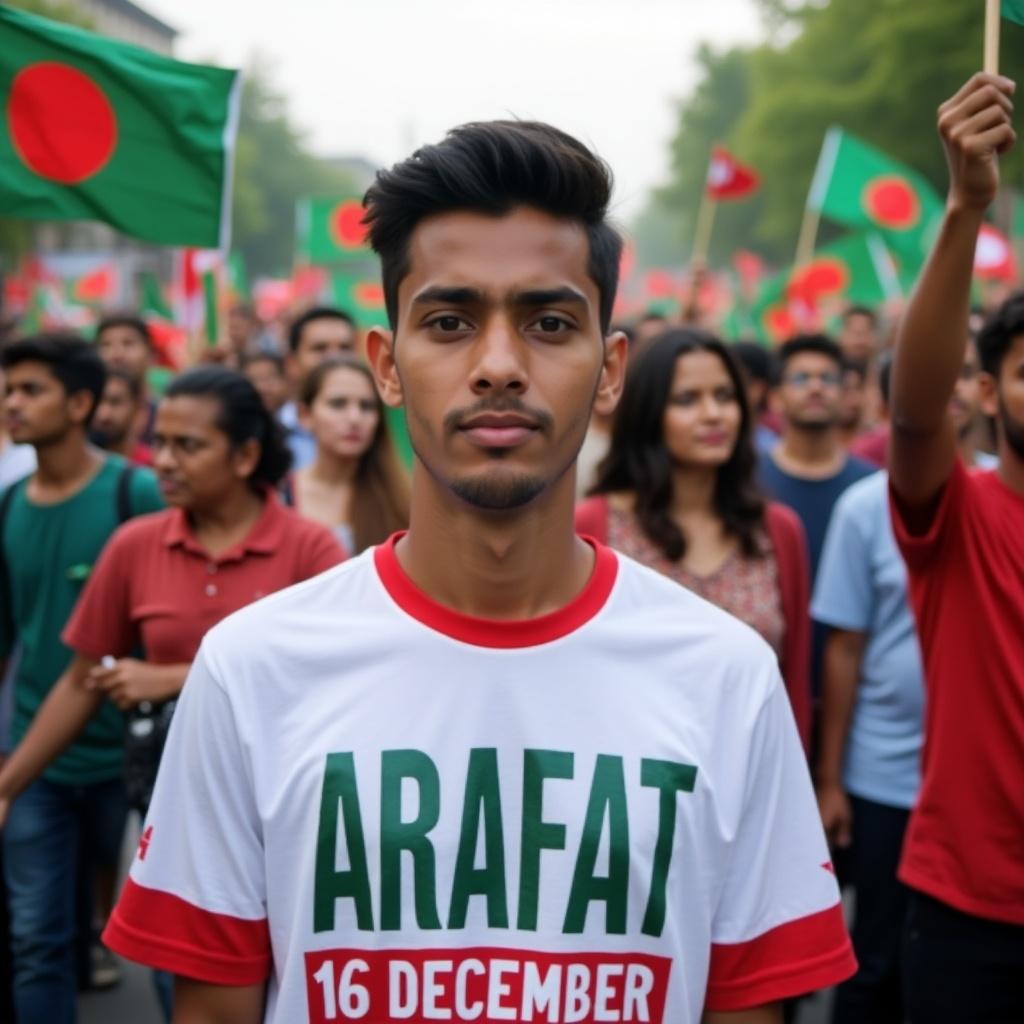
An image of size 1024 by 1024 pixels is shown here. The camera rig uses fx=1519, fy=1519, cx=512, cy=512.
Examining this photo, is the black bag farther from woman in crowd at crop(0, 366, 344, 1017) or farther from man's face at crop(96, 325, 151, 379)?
man's face at crop(96, 325, 151, 379)

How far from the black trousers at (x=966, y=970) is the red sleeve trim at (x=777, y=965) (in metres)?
1.09

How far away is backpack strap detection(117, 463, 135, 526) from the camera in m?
4.64

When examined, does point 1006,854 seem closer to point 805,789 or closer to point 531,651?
point 805,789

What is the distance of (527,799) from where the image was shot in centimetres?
193

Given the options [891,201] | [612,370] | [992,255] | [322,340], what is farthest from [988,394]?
[992,255]

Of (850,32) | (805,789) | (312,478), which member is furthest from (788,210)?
(805,789)

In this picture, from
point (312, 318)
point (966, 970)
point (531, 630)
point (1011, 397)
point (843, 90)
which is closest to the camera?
point (531, 630)

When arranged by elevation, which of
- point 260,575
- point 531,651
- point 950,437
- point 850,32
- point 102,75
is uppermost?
point 850,32

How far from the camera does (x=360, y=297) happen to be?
44.1 ft

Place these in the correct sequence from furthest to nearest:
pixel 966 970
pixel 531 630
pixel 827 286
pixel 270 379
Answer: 1. pixel 827 286
2. pixel 270 379
3. pixel 966 970
4. pixel 531 630

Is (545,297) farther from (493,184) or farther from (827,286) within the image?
(827,286)

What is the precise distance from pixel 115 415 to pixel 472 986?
506cm

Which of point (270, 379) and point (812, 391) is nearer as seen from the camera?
point (812, 391)

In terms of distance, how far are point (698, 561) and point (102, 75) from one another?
2.34m
